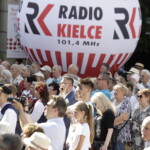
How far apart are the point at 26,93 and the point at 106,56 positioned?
156 inches

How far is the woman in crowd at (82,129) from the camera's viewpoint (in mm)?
8023

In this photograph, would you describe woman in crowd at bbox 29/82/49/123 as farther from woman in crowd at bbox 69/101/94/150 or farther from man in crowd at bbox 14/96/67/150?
man in crowd at bbox 14/96/67/150

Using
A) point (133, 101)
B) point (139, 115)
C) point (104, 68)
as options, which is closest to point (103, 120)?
point (139, 115)

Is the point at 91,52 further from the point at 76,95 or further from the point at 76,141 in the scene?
the point at 76,141

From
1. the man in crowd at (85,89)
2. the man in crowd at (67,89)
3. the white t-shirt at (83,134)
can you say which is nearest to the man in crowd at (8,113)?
the white t-shirt at (83,134)

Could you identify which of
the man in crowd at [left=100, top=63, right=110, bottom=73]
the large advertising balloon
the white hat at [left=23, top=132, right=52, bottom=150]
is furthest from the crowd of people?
the large advertising balloon

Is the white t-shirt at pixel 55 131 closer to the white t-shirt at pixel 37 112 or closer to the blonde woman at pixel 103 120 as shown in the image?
the blonde woman at pixel 103 120

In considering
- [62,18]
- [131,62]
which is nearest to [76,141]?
[62,18]

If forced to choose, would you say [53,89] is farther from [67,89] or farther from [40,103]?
[40,103]

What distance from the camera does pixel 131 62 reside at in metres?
21.0

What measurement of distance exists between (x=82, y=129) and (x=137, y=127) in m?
2.12

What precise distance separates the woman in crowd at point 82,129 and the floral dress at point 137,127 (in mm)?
1709

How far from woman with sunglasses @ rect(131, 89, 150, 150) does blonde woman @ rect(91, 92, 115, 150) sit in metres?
0.88

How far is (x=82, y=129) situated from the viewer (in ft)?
26.5
